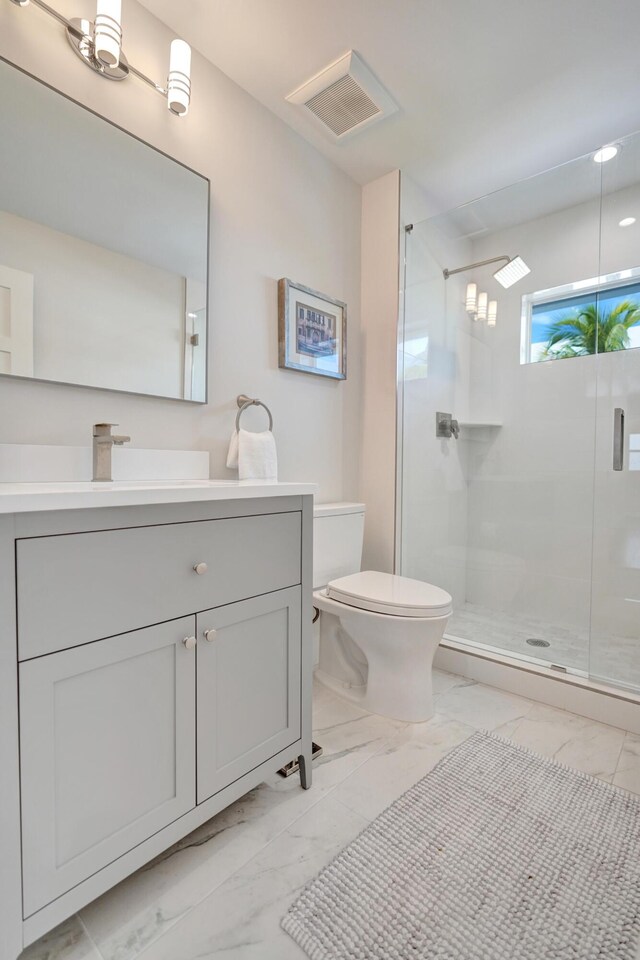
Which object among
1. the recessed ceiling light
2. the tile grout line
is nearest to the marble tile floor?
the tile grout line

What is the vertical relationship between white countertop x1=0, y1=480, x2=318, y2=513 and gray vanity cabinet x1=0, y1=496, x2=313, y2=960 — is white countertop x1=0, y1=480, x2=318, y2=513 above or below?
above

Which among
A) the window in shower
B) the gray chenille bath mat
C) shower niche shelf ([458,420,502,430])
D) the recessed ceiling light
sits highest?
the recessed ceiling light

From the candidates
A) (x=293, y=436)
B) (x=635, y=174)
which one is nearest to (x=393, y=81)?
(x=635, y=174)

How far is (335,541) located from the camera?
1973mm

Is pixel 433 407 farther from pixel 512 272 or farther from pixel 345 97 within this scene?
pixel 345 97

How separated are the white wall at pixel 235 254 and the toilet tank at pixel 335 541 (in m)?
0.19

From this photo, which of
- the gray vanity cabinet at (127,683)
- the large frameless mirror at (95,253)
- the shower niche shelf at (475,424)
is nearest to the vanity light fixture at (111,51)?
the large frameless mirror at (95,253)

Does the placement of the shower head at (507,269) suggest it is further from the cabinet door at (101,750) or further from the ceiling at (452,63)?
the cabinet door at (101,750)

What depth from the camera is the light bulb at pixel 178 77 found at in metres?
1.39

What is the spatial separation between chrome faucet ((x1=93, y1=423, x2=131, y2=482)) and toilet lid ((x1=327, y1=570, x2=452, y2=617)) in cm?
94

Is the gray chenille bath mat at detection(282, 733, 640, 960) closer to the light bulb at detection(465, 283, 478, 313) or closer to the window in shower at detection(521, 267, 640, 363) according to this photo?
the window in shower at detection(521, 267, 640, 363)

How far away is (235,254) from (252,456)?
780 mm

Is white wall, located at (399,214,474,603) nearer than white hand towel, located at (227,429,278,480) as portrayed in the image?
No

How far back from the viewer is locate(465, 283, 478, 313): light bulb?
255 centimetres
